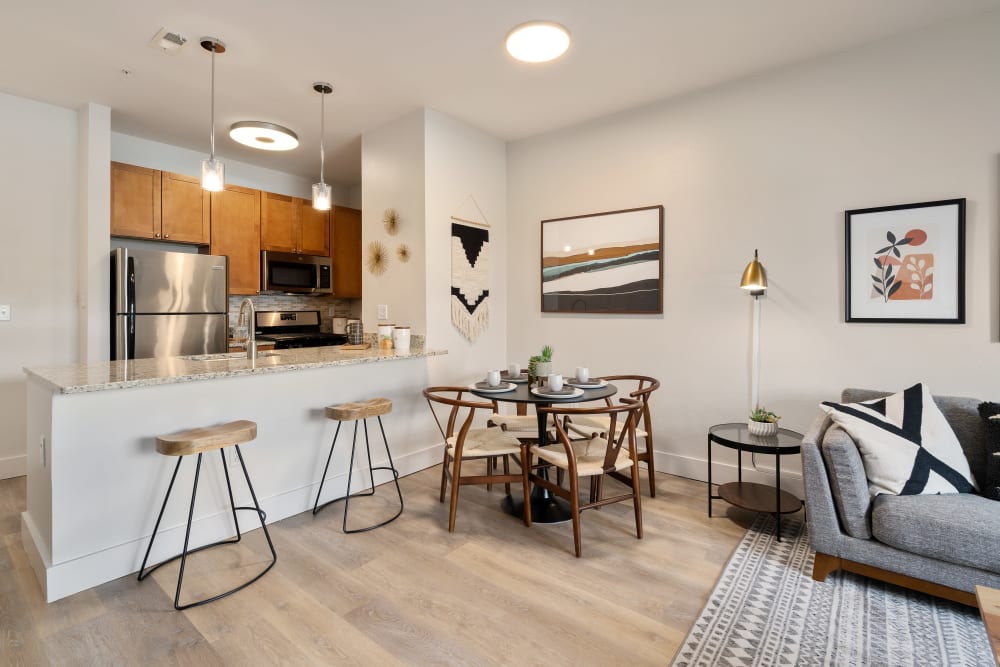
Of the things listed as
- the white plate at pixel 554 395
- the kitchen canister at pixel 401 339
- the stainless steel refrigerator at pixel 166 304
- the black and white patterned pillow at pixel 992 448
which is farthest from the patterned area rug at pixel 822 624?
the stainless steel refrigerator at pixel 166 304

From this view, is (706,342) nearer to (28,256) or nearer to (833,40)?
(833,40)

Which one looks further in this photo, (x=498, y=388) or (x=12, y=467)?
(x=12, y=467)

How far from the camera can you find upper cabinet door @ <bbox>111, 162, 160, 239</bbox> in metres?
3.96

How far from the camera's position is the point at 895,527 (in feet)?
6.40

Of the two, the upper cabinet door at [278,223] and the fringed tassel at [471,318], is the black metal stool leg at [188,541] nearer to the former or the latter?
the fringed tassel at [471,318]

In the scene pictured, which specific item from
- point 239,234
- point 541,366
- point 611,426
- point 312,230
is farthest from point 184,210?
point 611,426

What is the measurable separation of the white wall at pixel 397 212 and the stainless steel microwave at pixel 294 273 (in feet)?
4.19

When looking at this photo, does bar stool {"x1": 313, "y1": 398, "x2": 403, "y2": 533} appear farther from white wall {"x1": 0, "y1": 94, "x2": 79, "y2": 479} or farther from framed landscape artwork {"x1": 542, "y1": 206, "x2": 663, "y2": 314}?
white wall {"x1": 0, "y1": 94, "x2": 79, "y2": 479}

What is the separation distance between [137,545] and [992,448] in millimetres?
3830

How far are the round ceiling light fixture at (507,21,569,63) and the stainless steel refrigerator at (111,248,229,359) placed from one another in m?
3.00

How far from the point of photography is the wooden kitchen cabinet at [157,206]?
398 cm

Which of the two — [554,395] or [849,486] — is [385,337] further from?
[849,486]

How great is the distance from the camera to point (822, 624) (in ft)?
6.07

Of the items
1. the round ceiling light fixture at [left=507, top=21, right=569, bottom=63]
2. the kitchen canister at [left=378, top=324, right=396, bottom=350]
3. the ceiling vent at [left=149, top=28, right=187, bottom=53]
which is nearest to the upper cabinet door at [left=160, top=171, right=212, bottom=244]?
the ceiling vent at [left=149, top=28, right=187, bottom=53]
